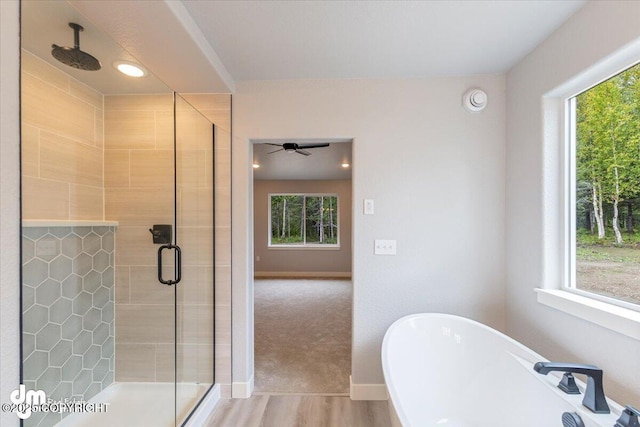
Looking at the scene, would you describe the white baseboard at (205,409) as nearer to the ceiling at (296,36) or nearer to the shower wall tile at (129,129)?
the shower wall tile at (129,129)

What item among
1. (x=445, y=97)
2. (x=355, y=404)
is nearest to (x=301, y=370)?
(x=355, y=404)

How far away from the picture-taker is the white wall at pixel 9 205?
2.72ft

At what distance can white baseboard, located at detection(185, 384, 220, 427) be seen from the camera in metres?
1.81

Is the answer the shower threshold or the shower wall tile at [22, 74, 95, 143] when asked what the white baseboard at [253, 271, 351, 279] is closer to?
the shower threshold

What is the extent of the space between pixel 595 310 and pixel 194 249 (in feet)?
8.00

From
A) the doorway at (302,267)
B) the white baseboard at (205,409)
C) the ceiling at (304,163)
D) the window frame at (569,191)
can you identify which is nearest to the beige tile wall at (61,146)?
the doorway at (302,267)

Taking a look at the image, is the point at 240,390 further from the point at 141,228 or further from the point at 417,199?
the point at 417,199

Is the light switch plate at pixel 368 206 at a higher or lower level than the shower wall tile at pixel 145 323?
higher

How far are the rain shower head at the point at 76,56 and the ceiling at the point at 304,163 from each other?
2274 millimetres

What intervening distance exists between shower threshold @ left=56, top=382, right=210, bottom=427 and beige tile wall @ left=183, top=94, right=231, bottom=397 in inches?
14.0

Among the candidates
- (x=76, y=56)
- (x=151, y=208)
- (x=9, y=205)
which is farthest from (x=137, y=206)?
(x=9, y=205)

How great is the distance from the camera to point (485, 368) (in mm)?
1725

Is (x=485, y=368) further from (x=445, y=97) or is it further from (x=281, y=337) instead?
(x=281, y=337)

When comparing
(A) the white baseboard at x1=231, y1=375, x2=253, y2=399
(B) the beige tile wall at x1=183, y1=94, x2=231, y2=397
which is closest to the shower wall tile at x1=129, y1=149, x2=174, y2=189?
(B) the beige tile wall at x1=183, y1=94, x2=231, y2=397
